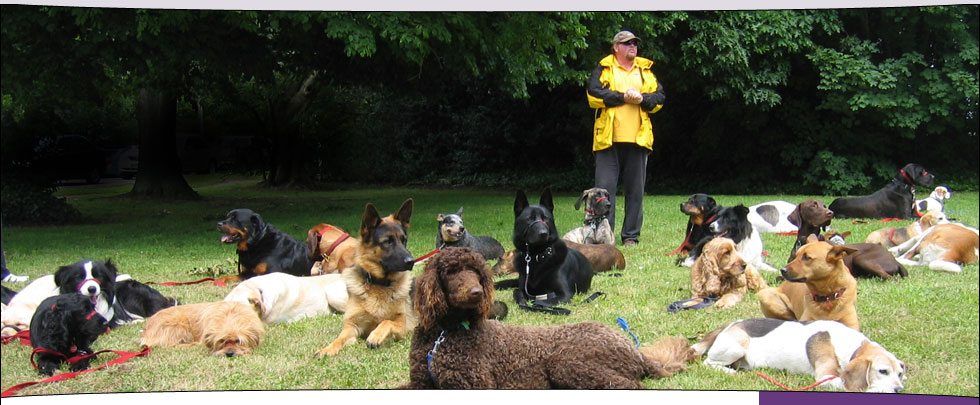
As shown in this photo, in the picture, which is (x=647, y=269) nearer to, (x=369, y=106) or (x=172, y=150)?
(x=369, y=106)

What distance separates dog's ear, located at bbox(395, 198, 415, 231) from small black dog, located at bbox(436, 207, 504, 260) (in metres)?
0.20

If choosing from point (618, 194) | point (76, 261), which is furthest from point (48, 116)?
point (618, 194)

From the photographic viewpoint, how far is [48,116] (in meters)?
4.83

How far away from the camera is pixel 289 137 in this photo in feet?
17.5

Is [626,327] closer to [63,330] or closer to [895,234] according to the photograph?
[895,234]

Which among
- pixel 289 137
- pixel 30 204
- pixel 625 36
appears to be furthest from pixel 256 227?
pixel 625 36

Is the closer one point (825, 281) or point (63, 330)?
point (63, 330)

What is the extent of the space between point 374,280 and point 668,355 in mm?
2076

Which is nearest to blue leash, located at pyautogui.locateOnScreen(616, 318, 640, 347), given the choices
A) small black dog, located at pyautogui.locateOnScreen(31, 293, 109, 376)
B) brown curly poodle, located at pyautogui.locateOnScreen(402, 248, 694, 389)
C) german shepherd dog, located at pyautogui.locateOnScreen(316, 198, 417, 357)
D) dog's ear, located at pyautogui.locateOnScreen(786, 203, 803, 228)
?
brown curly poodle, located at pyautogui.locateOnScreen(402, 248, 694, 389)

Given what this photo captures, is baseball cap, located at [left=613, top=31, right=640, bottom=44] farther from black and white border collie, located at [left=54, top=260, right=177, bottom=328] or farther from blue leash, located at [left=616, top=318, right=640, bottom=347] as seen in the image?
black and white border collie, located at [left=54, top=260, right=177, bottom=328]

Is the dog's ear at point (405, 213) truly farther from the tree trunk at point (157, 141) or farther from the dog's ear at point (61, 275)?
the dog's ear at point (61, 275)

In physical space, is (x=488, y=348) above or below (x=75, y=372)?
above

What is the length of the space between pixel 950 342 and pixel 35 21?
18.5 feet

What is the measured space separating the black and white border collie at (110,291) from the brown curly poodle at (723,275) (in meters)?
3.91
